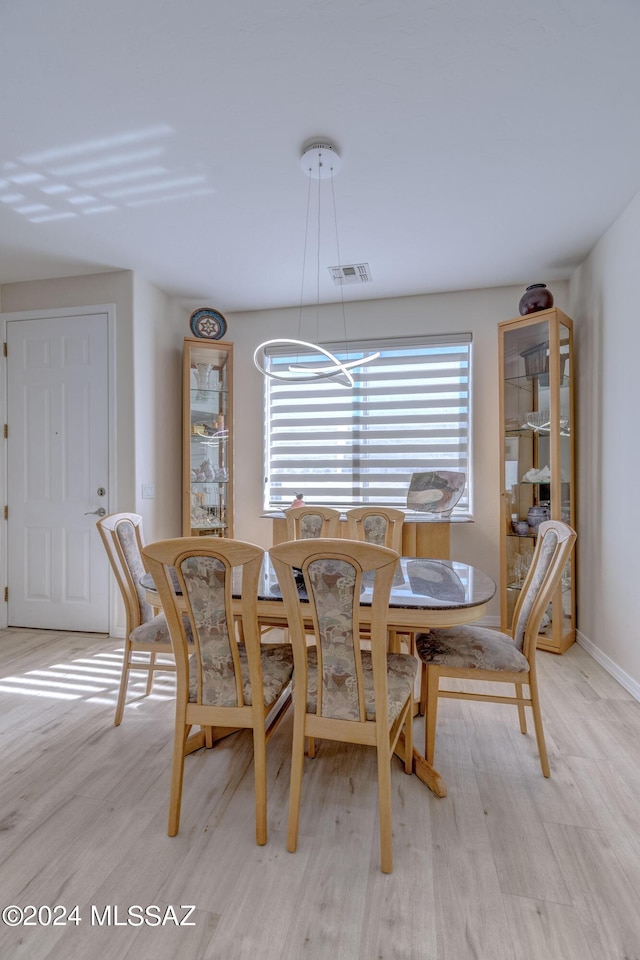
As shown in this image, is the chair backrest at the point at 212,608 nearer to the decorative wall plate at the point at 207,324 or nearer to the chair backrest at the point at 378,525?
the chair backrest at the point at 378,525

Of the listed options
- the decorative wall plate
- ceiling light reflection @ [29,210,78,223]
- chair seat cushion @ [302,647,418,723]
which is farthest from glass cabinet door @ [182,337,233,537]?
chair seat cushion @ [302,647,418,723]

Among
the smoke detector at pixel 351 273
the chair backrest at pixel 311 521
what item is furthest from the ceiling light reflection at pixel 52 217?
the chair backrest at pixel 311 521

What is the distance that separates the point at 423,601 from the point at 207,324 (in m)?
3.18

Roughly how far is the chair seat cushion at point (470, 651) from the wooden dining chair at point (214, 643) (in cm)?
71

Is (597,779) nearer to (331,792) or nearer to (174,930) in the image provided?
(331,792)

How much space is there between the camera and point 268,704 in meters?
1.60

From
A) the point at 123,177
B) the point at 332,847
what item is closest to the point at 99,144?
the point at 123,177

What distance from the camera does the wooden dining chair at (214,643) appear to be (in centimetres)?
144

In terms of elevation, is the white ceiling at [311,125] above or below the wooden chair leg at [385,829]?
above

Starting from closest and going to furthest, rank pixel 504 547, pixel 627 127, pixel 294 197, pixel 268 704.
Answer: pixel 268 704 < pixel 627 127 < pixel 294 197 < pixel 504 547

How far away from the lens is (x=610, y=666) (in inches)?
111

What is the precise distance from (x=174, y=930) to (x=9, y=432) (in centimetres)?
359

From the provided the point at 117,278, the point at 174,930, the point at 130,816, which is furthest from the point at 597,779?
the point at 117,278

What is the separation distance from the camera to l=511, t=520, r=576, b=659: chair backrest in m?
1.81
